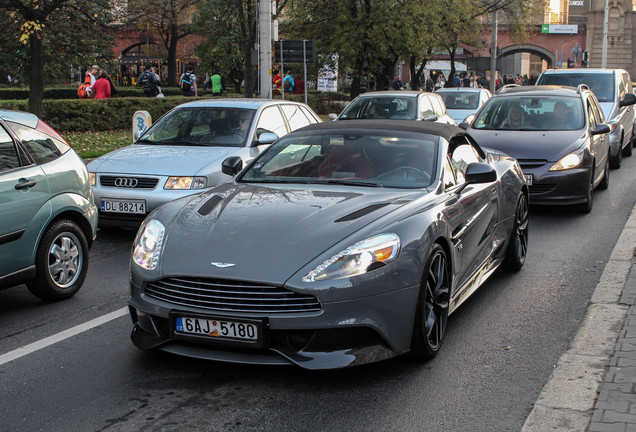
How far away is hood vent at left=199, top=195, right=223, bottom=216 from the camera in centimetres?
506

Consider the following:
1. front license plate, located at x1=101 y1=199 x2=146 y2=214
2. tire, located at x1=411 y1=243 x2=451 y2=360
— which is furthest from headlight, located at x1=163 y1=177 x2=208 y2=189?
tire, located at x1=411 y1=243 x2=451 y2=360

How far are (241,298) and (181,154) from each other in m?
5.24

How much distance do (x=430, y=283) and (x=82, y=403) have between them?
2.13 metres

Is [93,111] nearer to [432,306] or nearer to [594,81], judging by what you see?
[594,81]

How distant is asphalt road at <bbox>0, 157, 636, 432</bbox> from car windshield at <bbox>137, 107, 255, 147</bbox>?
3.68 m

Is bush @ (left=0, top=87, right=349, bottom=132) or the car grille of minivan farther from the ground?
bush @ (left=0, top=87, right=349, bottom=132)

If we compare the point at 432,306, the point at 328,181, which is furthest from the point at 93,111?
the point at 432,306

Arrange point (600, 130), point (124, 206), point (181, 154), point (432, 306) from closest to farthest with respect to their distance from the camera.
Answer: point (432, 306)
point (124, 206)
point (181, 154)
point (600, 130)

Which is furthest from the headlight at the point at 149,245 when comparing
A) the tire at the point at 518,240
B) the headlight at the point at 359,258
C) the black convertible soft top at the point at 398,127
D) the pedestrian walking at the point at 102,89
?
the pedestrian walking at the point at 102,89

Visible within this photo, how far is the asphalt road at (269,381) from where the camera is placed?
4.01m

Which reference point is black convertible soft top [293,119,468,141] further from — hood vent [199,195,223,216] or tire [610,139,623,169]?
tire [610,139,623,169]

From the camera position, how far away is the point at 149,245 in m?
4.79

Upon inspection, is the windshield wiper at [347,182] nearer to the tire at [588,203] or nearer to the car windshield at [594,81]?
the tire at [588,203]

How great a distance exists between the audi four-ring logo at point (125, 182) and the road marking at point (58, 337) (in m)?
2.79
